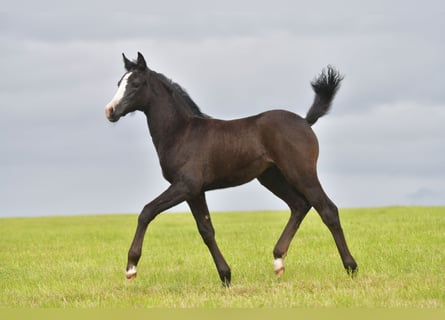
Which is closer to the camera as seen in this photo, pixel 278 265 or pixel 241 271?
pixel 278 265

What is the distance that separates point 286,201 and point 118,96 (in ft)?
10.3

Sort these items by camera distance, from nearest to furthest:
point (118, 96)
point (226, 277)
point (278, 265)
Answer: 1. point (118, 96)
2. point (226, 277)
3. point (278, 265)

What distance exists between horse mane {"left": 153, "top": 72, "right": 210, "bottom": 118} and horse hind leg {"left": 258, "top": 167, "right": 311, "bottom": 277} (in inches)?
55.2

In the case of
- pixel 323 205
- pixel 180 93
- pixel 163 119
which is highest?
pixel 180 93

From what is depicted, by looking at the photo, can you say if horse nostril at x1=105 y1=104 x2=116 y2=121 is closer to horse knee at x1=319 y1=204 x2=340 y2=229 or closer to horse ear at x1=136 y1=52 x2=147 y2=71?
horse ear at x1=136 y1=52 x2=147 y2=71

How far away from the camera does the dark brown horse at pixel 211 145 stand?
10.0 metres

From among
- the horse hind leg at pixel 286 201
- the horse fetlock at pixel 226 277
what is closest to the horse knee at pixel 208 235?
the horse fetlock at pixel 226 277

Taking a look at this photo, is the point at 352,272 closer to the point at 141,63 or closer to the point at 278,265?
the point at 278,265

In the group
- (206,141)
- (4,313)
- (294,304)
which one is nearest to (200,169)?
(206,141)

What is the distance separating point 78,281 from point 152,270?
5.27ft

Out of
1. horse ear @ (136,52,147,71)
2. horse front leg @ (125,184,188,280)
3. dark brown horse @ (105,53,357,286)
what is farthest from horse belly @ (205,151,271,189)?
horse ear @ (136,52,147,71)

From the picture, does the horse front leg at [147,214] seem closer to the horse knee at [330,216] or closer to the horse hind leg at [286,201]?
A: the horse hind leg at [286,201]

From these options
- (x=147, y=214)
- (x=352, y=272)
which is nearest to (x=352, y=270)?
(x=352, y=272)

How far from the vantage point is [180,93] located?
1066cm
